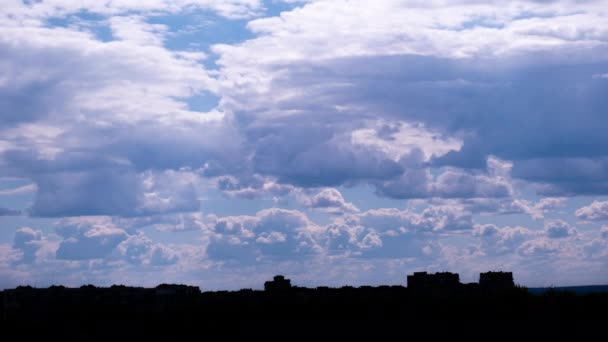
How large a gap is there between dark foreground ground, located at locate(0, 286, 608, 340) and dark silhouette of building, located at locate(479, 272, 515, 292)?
72 cm

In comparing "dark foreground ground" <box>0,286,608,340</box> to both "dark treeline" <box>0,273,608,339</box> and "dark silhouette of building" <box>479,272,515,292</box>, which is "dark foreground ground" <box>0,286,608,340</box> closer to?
"dark treeline" <box>0,273,608,339</box>

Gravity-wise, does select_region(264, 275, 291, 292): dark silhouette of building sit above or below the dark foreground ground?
above

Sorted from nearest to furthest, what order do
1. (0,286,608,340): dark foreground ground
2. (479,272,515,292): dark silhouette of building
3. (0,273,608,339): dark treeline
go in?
(0,286,608,340): dark foreground ground
(0,273,608,339): dark treeline
(479,272,515,292): dark silhouette of building

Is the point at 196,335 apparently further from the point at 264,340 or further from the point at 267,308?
the point at 267,308

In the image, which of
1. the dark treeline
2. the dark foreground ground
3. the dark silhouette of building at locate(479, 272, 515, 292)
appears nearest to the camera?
the dark foreground ground

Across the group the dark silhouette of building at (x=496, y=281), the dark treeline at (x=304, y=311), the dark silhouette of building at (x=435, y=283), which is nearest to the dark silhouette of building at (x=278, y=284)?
the dark treeline at (x=304, y=311)

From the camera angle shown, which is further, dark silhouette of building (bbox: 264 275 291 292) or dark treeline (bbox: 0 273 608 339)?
dark silhouette of building (bbox: 264 275 291 292)

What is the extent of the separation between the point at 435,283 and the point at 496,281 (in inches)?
156

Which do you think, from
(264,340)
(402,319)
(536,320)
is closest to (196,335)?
(264,340)

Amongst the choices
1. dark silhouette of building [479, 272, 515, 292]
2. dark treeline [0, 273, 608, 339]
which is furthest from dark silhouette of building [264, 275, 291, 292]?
dark silhouette of building [479, 272, 515, 292]

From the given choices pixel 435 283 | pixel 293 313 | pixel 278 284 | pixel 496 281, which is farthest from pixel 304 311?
pixel 496 281

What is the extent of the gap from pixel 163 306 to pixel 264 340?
10.2 metres

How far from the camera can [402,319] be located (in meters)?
52.4

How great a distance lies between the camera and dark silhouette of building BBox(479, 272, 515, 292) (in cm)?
5641
